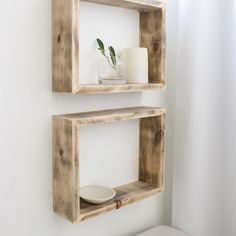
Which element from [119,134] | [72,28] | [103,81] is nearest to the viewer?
[72,28]

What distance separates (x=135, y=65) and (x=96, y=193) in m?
0.51

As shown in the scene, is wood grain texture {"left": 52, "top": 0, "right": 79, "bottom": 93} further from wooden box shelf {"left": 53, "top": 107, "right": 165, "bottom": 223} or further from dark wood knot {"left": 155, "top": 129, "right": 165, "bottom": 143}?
dark wood knot {"left": 155, "top": 129, "right": 165, "bottom": 143}

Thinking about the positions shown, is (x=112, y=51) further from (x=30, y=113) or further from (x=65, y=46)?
(x=30, y=113)

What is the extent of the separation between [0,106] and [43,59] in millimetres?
215

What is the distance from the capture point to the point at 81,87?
1.10m

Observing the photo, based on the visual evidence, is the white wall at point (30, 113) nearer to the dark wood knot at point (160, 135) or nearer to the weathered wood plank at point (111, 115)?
the weathered wood plank at point (111, 115)

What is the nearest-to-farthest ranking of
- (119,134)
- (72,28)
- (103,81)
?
(72,28) < (103,81) < (119,134)

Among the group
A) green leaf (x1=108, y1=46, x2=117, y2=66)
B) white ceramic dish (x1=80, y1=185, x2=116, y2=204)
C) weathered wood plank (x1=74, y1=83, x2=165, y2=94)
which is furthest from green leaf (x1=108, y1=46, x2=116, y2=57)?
white ceramic dish (x1=80, y1=185, x2=116, y2=204)

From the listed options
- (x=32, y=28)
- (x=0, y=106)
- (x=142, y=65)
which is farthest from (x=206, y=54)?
(x=0, y=106)

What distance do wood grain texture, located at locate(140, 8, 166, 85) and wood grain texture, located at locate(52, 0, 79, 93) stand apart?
0.43 meters

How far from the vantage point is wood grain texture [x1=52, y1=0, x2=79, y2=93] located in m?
1.08

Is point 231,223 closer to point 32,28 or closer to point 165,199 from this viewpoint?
point 165,199

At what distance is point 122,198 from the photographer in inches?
51.4

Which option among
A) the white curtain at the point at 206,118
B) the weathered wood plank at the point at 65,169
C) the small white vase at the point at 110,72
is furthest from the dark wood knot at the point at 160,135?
the weathered wood plank at the point at 65,169
